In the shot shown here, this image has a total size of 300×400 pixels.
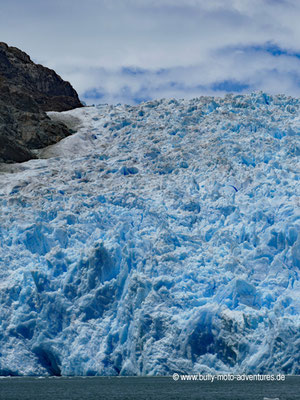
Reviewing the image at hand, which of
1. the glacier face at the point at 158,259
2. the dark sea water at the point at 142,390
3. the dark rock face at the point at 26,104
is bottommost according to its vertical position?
the dark sea water at the point at 142,390

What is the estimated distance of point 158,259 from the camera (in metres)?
25.5

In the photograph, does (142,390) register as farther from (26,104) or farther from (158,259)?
(26,104)

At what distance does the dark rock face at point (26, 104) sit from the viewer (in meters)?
35.8

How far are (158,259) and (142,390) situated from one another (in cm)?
514

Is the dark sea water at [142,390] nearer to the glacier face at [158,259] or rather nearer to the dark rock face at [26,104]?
the glacier face at [158,259]

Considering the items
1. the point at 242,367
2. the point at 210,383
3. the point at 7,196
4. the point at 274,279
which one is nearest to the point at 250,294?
the point at 274,279

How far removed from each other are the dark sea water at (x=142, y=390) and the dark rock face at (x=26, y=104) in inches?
531

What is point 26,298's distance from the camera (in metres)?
25.0

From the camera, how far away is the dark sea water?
20484mm

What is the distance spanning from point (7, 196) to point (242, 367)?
12123mm

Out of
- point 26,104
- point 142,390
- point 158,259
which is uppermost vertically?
point 26,104

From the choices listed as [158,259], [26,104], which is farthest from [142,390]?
[26,104]

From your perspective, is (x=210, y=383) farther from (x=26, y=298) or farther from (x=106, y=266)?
(x=26, y=298)

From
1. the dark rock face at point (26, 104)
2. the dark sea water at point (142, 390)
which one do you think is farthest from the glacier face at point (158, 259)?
the dark rock face at point (26, 104)
